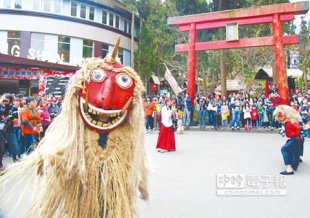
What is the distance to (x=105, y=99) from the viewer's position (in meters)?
2.49

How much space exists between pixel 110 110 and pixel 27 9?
2167cm

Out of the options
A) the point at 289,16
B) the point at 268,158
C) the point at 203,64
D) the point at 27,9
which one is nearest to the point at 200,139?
the point at 268,158

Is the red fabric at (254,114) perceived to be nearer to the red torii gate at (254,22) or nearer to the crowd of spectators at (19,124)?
the red torii gate at (254,22)

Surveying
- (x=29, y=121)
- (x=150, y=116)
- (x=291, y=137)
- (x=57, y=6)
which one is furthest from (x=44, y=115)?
(x=57, y=6)

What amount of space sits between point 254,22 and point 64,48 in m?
13.8

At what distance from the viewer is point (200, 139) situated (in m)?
10.8

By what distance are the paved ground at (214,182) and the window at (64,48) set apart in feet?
49.9

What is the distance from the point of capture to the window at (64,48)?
73.9ft

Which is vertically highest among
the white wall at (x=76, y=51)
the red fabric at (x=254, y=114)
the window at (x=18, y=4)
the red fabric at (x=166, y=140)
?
the window at (x=18, y=4)

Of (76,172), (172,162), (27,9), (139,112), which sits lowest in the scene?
(172,162)

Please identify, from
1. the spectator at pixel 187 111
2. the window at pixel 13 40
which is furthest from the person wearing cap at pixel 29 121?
the window at pixel 13 40

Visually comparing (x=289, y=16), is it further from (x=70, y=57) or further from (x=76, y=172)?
(x=70, y=57)

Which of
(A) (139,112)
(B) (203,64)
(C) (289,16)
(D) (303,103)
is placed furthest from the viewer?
(B) (203,64)

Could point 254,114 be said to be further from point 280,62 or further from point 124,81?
point 124,81
